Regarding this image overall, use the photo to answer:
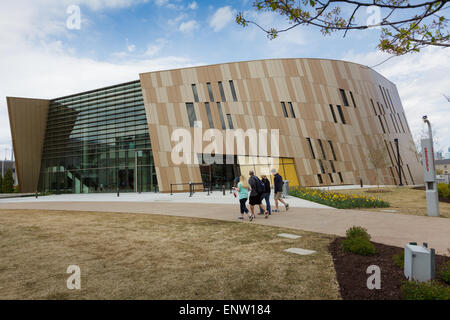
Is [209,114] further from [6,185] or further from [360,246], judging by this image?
[6,185]

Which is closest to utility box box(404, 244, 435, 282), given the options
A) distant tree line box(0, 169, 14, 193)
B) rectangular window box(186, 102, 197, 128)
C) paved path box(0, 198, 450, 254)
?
paved path box(0, 198, 450, 254)

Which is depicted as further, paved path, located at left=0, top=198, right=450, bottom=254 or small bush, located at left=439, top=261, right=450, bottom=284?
paved path, located at left=0, top=198, right=450, bottom=254

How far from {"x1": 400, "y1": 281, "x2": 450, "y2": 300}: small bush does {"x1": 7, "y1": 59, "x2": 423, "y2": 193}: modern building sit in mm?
22178

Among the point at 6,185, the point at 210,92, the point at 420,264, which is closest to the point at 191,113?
the point at 210,92

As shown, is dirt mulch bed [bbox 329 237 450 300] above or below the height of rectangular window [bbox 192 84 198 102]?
below

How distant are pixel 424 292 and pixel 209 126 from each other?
23.9 metres

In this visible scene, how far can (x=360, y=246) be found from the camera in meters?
5.12

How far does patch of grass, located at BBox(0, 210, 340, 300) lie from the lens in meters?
3.66

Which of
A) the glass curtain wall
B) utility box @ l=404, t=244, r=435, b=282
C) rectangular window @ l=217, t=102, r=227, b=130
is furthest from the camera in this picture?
the glass curtain wall

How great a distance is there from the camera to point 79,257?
5367 millimetres

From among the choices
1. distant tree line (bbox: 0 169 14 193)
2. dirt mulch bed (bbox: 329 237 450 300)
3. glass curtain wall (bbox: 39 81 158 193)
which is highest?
glass curtain wall (bbox: 39 81 158 193)

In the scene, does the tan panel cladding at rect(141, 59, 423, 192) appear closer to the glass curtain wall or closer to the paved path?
the glass curtain wall
